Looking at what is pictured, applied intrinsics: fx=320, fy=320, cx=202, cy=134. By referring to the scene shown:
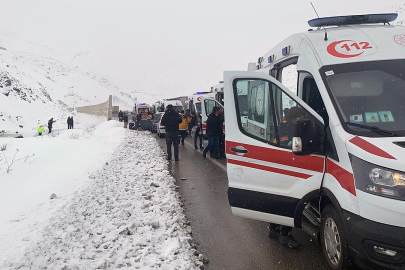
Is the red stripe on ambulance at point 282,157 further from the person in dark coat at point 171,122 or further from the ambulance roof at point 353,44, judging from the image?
the person in dark coat at point 171,122

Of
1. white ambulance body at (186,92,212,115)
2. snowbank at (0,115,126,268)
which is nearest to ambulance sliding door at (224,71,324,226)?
snowbank at (0,115,126,268)

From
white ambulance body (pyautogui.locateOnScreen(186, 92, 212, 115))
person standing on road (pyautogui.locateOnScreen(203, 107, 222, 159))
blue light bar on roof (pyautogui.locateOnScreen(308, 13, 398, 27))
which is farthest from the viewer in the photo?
white ambulance body (pyautogui.locateOnScreen(186, 92, 212, 115))

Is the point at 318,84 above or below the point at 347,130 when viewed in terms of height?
above

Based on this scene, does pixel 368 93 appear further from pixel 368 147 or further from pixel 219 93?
pixel 219 93

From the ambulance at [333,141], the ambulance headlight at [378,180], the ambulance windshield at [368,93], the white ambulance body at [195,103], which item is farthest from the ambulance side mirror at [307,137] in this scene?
the white ambulance body at [195,103]

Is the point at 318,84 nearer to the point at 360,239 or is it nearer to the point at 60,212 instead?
the point at 360,239

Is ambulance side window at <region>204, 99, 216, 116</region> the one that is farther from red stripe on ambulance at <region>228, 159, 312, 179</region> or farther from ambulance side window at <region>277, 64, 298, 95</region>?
red stripe on ambulance at <region>228, 159, 312, 179</region>

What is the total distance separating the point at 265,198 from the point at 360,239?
1.21m

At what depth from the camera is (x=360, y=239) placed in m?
2.82

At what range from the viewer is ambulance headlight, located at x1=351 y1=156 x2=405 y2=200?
102 inches

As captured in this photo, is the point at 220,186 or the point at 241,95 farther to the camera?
the point at 220,186

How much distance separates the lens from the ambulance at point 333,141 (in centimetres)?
273

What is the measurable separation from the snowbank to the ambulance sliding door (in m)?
2.92

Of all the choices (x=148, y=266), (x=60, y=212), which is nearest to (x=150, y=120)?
(x=60, y=212)
